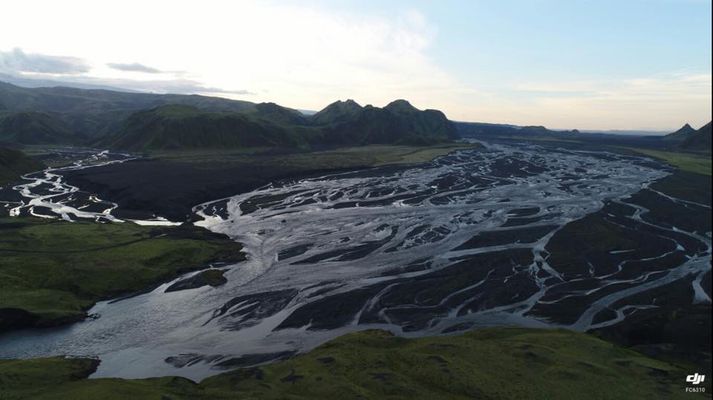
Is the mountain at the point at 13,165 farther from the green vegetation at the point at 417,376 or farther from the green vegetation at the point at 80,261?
the green vegetation at the point at 417,376

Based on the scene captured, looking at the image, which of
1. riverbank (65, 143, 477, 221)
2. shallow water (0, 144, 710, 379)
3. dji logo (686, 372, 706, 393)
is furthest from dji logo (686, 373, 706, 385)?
riverbank (65, 143, 477, 221)

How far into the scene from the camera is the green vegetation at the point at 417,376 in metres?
40.9

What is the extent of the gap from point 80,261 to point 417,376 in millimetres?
60209

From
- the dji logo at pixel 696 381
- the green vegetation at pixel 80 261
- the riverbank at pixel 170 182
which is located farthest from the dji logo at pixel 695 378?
the riverbank at pixel 170 182

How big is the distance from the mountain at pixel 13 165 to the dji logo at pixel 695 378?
182257 millimetres

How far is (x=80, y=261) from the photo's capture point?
252ft

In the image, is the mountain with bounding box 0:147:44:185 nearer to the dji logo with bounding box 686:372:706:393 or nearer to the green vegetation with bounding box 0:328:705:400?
the green vegetation with bounding box 0:328:705:400

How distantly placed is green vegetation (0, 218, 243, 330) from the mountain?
77756mm

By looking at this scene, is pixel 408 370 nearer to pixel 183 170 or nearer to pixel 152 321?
pixel 152 321

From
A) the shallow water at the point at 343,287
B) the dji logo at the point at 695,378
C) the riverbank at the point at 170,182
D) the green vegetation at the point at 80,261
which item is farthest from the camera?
the riverbank at the point at 170,182

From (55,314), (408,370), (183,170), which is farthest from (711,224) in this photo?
(183,170)

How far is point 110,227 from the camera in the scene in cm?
9806

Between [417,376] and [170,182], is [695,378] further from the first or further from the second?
[170,182]

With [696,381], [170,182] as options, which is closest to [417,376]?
[696,381]
